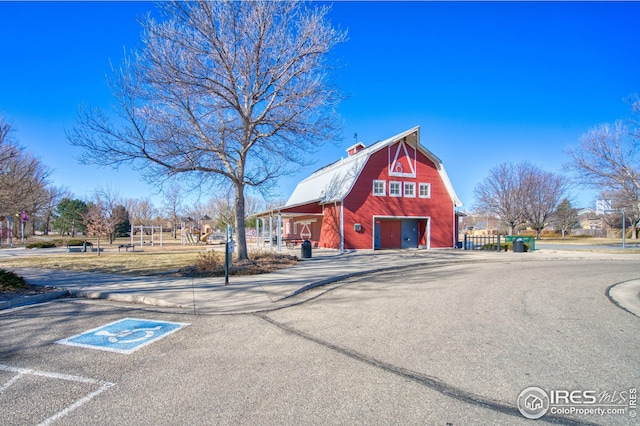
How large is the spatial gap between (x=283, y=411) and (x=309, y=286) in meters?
6.85

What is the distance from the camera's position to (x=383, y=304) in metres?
7.79

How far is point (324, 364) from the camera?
14.2 ft

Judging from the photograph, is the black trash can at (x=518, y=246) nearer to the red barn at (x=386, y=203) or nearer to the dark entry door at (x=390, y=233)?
the red barn at (x=386, y=203)

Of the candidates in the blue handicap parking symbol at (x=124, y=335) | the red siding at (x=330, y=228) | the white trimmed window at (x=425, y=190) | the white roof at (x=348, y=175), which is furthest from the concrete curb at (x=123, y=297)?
the white trimmed window at (x=425, y=190)

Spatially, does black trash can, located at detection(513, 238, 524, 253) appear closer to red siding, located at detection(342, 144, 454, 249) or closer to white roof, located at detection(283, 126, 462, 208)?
red siding, located at detection(342, 144, 454, 249)

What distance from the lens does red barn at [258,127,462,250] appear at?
82.5 feet

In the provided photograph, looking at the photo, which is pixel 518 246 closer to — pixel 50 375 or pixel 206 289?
pixel 206 289

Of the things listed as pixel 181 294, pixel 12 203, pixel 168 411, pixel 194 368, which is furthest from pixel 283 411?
pixel 12 203

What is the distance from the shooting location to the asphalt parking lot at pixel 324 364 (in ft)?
10.5

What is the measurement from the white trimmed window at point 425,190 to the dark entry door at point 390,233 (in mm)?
2779

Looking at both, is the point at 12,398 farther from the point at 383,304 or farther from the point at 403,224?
the point at 403,224

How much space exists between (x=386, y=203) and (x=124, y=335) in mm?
22349

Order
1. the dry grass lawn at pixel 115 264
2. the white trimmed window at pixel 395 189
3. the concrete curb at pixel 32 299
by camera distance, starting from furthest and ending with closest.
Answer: the white trimmed window at pixel 395 189
the dry grass lawn at pixel 115 264
the concrete curb at pixel 32 299

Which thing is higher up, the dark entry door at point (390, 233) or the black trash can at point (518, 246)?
the dark entry door at point (390, 233)
